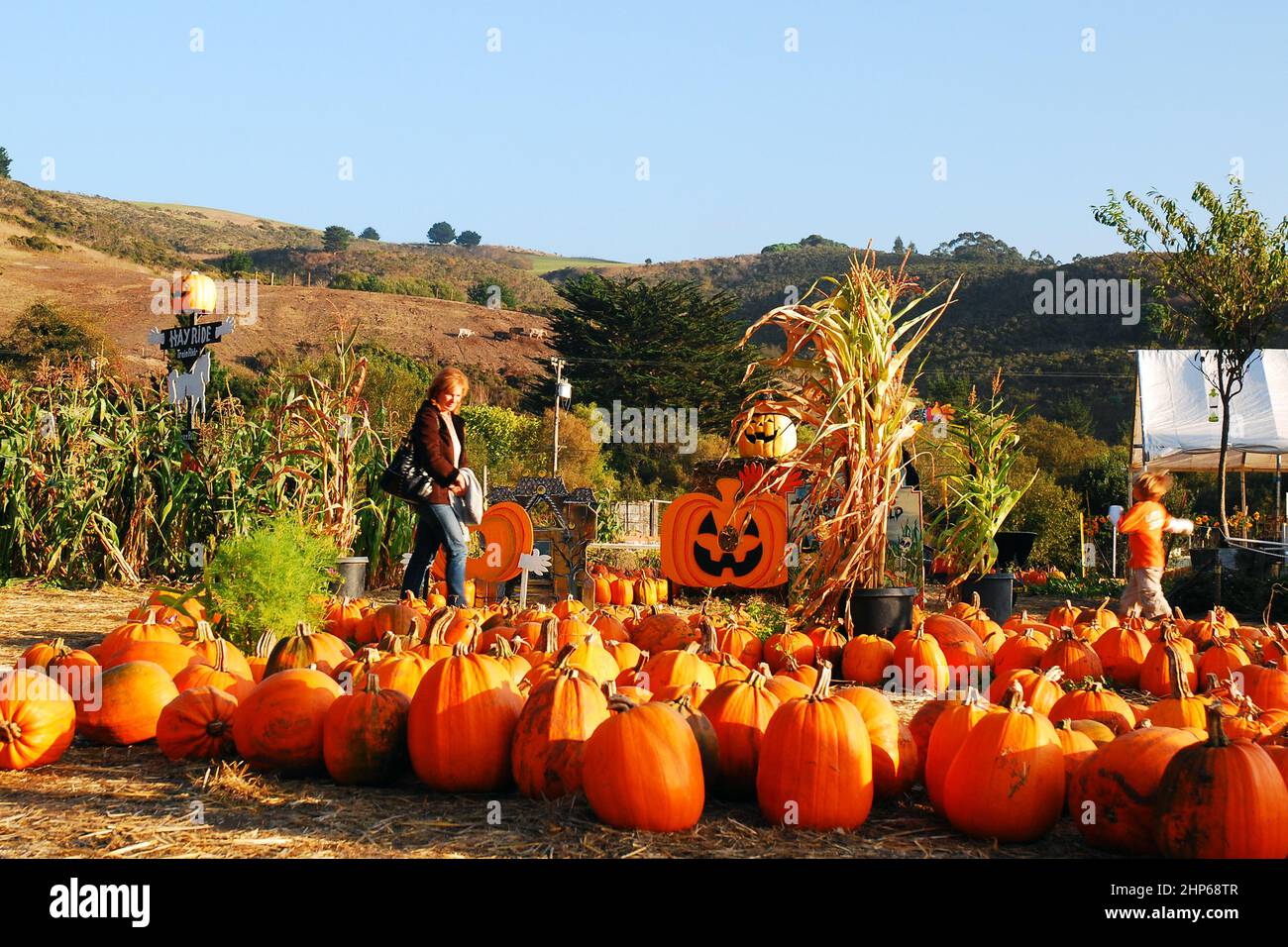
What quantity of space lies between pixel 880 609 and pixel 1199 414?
10.7 metres

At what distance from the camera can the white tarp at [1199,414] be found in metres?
13.5

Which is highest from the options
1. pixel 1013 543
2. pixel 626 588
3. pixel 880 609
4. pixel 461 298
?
pixel 461 298

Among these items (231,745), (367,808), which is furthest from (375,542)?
(367,808)

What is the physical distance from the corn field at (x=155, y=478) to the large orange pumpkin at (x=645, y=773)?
589cm

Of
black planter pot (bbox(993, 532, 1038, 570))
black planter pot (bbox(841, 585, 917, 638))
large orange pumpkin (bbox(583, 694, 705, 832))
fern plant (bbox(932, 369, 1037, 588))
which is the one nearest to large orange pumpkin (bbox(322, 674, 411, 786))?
large orange pumpkin (bbox(583, 694, 705, 832))

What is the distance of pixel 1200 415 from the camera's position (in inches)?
567

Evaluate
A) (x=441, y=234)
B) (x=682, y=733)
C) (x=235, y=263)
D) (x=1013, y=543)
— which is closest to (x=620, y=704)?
(x=682, y=733)

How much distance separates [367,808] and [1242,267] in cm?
1144

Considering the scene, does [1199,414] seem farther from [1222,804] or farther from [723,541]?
[1222,804]

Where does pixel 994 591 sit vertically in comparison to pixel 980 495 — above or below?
below

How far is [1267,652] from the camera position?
16.4 ft

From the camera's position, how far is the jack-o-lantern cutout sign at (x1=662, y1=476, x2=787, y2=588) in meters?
7.68
